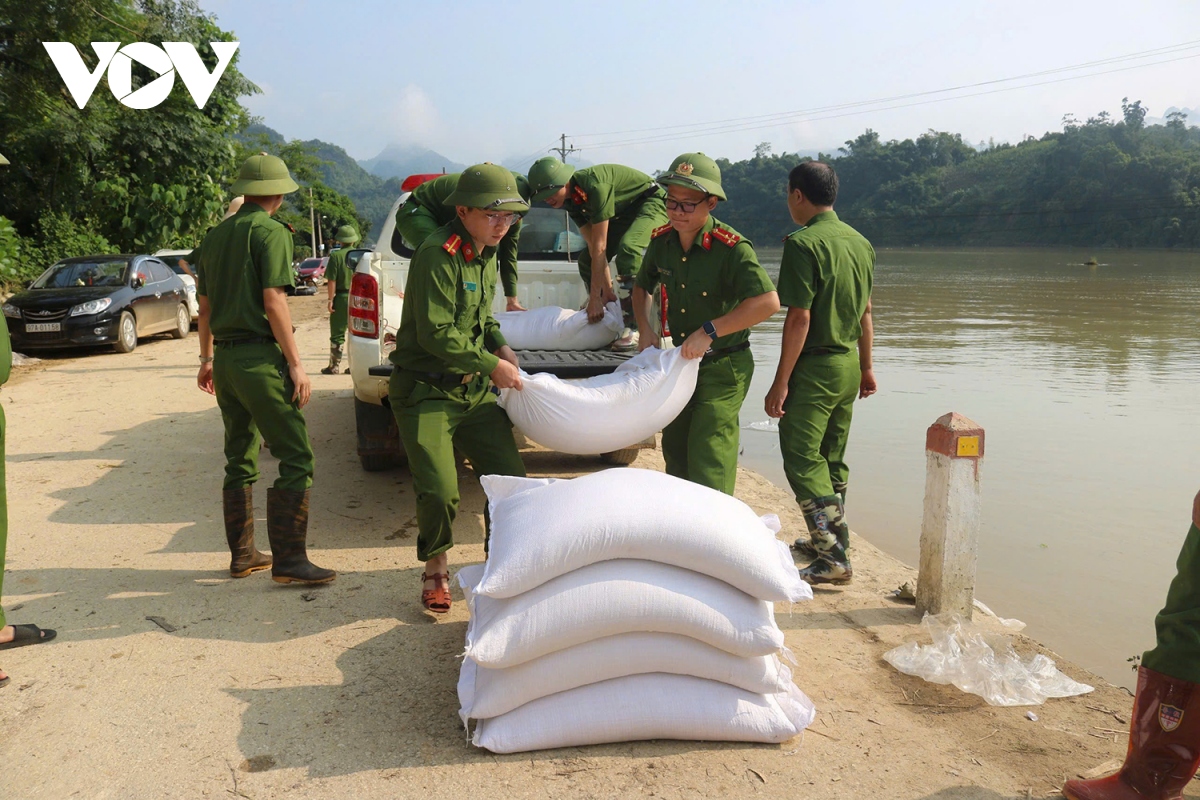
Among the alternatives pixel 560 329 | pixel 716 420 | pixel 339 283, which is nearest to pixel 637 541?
pixel 716 420

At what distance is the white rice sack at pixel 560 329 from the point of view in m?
5.57

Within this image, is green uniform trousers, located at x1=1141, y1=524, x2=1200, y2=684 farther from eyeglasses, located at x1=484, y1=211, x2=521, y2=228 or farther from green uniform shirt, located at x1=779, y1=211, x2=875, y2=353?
eyeglasses, located at x1=484, y1=211, x2=521, y2=228

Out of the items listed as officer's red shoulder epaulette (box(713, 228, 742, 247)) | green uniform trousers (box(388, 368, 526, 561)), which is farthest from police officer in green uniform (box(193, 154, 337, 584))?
officer's red shoulder epaulette (box(713, 228, 742, 247))

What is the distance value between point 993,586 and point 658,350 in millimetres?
2552

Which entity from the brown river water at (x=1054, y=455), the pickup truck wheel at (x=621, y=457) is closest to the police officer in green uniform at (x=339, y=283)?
the pickup truck wheel at (x=621, y=457)

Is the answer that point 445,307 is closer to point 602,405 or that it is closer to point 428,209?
point 602,405

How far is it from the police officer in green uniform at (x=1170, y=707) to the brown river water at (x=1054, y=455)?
5.66 ft

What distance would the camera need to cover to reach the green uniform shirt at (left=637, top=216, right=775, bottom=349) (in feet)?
13.4

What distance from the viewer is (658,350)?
4.21 meters

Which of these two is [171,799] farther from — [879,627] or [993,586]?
[993,586]

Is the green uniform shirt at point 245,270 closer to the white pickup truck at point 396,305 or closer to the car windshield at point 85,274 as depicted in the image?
the white pickup truck at point 396,305

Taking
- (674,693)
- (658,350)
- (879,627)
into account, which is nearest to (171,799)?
(674,693)

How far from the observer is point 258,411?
4.14m

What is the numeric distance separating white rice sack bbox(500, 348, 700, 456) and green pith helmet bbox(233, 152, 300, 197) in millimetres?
1416
